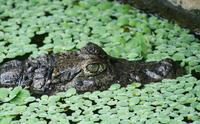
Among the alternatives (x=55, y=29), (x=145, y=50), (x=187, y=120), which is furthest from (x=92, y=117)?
(x=55, y=29)

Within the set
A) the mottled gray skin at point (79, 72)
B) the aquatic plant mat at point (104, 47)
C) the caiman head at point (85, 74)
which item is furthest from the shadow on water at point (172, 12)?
the caiman head at point (85, 74)

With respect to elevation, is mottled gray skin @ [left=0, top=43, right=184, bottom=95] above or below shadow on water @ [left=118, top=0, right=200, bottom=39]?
below

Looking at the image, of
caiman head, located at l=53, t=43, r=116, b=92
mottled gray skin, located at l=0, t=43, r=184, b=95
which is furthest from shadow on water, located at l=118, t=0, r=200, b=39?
caiman head, located at l=53, t=43, r=116, b=92

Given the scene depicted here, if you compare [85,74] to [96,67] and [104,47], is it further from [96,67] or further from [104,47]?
[104,47]

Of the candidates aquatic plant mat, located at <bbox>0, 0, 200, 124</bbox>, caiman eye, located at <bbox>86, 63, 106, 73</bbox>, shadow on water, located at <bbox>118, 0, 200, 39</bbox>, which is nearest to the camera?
aquatic plant mat, located at <bbox>0, 0, 200, 124</bbox>

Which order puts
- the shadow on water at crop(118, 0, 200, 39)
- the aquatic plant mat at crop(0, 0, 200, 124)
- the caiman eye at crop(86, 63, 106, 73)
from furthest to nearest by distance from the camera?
the shadow on water at crop(118, 0, 200, 39)
the caiman eye at crop(86, 63, 106, 73)
the aquatic plant mat at crop(0, 0, 200, 124)

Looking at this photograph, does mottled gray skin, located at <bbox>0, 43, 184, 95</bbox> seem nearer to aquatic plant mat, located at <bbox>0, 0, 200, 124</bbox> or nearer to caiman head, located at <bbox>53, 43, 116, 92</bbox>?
caiman head, located at <bbox>53, 43, 116, 92</bbox>

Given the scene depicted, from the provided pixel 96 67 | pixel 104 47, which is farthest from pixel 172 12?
pixel 96 67
